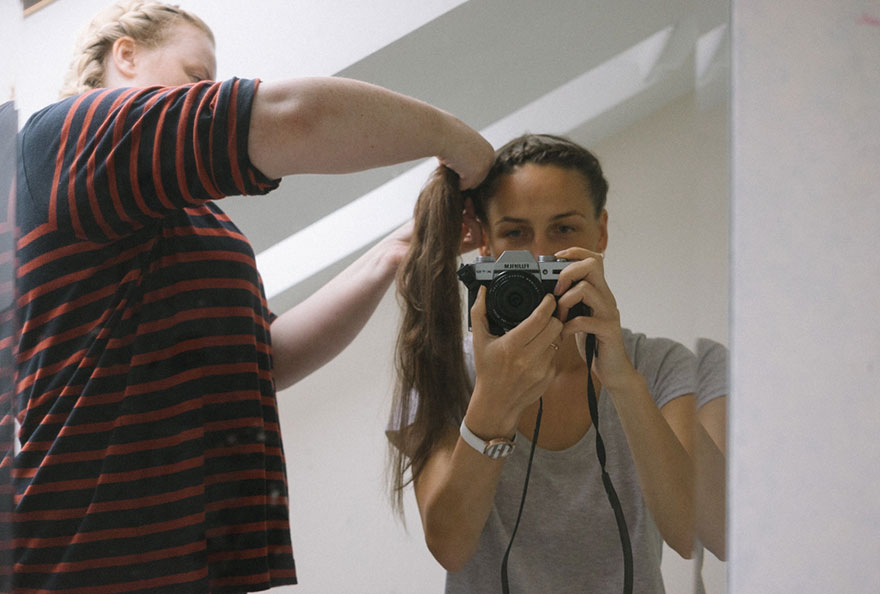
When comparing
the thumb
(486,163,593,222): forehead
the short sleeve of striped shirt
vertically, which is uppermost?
(486,163,593,222): forehead

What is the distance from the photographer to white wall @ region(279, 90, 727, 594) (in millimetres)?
601

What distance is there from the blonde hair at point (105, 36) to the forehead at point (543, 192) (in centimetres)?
29

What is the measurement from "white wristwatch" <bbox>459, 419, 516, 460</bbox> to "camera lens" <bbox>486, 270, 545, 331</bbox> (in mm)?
87

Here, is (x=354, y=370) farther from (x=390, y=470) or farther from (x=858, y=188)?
(x=858, y=188)

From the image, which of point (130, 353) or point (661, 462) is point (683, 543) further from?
point (130, 353)

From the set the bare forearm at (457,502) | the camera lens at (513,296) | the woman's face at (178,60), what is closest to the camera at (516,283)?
the camera lens at (513,296)

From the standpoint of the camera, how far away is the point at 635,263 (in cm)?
61

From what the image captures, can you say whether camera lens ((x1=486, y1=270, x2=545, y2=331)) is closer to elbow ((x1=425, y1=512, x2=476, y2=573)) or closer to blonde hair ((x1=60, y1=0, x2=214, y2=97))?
elbow ((x1=425, y1=512, x2=476, y2=573))

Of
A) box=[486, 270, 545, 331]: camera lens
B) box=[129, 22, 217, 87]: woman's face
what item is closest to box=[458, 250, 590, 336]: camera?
box=[486, 270, 545, 331]: camera lens

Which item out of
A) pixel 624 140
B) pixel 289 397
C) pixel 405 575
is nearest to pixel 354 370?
pixel 289 397

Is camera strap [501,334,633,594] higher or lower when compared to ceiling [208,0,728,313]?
lower

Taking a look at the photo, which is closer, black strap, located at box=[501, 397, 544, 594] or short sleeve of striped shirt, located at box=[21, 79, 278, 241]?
short sleeve of striped shirt, located at box=[21, 79, 278, 241]

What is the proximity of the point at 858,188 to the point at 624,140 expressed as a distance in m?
0.18

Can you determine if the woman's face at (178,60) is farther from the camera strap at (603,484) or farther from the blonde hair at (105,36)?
the camera strap at (603,484)
